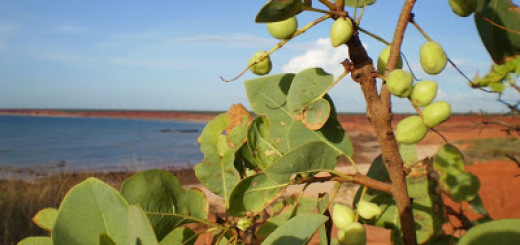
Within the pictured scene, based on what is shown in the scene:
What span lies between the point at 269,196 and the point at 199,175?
129mm

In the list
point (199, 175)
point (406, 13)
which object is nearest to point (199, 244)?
point (199, 175)

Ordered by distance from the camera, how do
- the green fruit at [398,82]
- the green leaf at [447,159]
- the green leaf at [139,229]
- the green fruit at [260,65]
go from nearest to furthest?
the green leaf at [139,229]
the green fruit at [398,82]
the green fruit at [260,65]
the green leaf at [447,159]

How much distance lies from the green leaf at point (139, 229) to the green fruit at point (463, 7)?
352 mm

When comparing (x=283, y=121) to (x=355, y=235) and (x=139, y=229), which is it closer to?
(x=355, y=235)

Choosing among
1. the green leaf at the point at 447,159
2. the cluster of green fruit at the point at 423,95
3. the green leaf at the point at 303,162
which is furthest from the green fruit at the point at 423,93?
the green leaf at the point at 447,159

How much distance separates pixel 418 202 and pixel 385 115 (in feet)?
0.71

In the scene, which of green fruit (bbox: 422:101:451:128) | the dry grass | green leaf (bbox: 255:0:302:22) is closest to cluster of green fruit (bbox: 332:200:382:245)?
green fruit (bbox: 422:101:451:128)

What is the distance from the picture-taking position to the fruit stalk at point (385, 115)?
0.42 metres

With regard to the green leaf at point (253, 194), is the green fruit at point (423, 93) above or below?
above

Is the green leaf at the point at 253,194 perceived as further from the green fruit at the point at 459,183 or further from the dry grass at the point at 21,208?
the dry grass at the point at 21,208

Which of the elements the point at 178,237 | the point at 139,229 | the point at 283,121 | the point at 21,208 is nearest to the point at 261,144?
the point at 283,121

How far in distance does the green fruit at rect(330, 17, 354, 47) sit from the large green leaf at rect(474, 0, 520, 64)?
143 mm

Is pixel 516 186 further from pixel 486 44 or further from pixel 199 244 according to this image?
pixel 486 44

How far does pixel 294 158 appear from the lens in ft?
1.40
